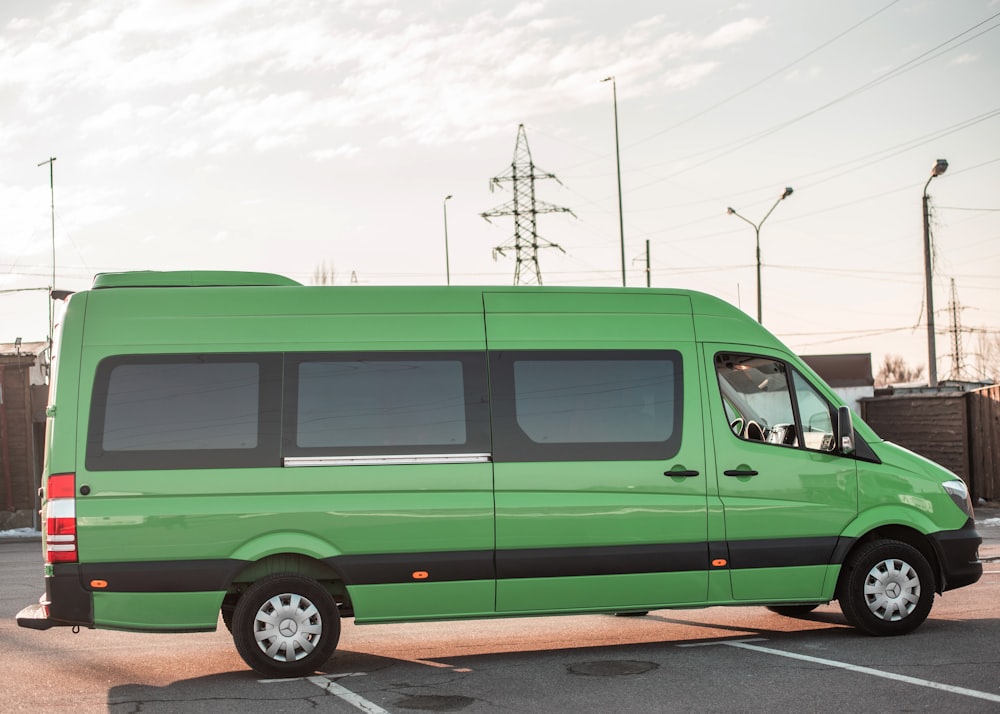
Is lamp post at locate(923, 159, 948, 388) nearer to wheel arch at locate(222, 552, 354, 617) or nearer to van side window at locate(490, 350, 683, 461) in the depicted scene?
van side window at locate(490, 350, 683, 461)

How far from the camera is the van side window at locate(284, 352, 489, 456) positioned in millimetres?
8125

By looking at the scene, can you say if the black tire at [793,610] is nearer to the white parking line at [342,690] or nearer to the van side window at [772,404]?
the van side window at [772,404]

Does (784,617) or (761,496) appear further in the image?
(784,617)

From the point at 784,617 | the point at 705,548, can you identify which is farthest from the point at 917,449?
the point at 705,548

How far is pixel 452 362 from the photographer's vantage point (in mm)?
8422

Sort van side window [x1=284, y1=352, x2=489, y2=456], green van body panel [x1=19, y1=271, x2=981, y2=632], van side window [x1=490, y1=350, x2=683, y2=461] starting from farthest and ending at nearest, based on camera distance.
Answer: van side window [x1=490, y1=350, x2=683, y2=461] → van side window [x1=284, y1=352, x2=489, y2=456] → green van body panel [x1=19, y1=271, x2=981, y2=632]

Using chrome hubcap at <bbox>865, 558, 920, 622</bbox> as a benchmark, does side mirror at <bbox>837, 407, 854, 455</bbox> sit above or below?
above

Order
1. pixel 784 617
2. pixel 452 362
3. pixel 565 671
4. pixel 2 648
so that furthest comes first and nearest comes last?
pixel 784 617 → pixel 2 648 → pixel 452 362 → pixel 565 671

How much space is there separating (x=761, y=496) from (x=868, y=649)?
132cm

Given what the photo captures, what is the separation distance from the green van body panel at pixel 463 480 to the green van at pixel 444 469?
0.02m

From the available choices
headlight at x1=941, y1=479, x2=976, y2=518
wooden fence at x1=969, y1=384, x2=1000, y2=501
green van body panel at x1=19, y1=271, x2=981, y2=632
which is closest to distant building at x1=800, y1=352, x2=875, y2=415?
wooden fence at x1=969, y1=384, x2=1000, y2=501

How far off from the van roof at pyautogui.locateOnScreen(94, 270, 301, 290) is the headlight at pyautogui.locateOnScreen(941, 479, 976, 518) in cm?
531

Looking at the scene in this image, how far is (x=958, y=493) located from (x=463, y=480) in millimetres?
4025

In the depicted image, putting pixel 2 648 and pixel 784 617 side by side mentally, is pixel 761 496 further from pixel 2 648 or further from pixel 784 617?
pixel 2 648
